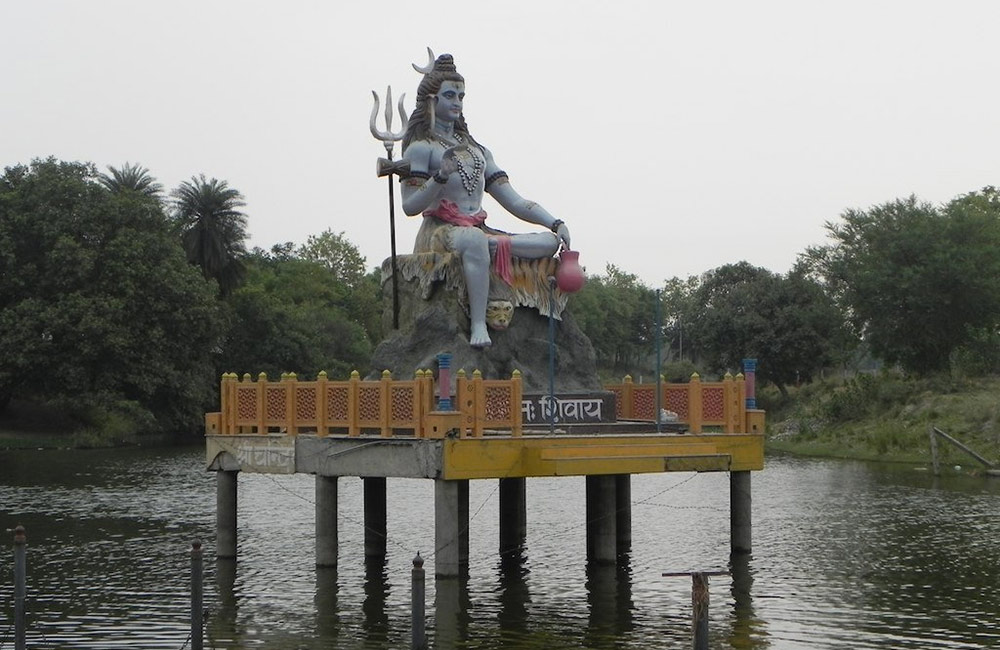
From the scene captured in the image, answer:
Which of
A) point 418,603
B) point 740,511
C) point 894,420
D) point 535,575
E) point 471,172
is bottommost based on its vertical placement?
point 535,575

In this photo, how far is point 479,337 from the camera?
2366 cm

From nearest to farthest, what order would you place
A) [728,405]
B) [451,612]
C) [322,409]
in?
[451,612]
[322,409]
[728,405]

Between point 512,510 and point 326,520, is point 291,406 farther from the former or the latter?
point 512,510

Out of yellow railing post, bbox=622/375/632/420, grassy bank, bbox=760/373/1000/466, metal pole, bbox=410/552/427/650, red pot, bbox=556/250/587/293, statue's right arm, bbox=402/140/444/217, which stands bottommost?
metal pole, bbox=410/552/427/650

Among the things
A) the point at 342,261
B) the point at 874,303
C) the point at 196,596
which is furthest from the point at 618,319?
the point at 196,596

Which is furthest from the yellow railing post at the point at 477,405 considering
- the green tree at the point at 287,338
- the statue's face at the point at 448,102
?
the green tree at the point at 287,338

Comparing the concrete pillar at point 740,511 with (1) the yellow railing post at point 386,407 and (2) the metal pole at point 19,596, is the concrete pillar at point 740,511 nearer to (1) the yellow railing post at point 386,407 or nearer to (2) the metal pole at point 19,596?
(1) the yellow railing post at point 386,407

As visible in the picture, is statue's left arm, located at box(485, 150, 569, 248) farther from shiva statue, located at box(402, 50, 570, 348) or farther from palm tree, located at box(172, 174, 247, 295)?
palm tree, located at box(172, 174, 247, 295)

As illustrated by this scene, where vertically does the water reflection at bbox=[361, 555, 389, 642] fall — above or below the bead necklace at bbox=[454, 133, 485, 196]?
below

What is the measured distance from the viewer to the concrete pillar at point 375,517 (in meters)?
24.6

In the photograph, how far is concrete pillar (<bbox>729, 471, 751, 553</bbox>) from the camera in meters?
23.5

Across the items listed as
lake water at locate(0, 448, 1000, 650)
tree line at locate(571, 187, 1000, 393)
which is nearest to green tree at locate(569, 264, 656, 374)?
tree line at locate(571, 187, 1000, 393)

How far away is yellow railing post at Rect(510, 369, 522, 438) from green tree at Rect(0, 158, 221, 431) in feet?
131

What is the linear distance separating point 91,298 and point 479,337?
125 ft
